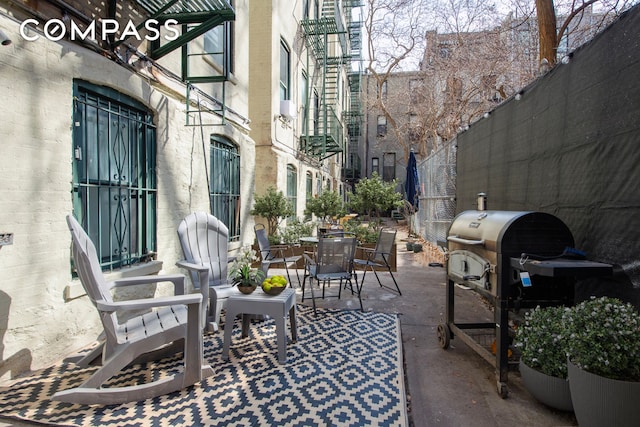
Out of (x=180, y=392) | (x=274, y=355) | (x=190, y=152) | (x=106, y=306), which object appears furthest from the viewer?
(x=190, y=152)

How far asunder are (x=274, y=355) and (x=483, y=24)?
40.1 ft

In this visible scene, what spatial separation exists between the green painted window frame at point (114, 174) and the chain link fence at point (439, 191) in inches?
186

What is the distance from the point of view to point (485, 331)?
3857 millimetres

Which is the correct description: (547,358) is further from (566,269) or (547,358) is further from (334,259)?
(334,259)

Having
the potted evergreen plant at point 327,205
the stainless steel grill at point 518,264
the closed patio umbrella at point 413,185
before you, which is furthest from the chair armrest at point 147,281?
the closed patio umbrella at point 413,185

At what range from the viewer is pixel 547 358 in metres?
2.40

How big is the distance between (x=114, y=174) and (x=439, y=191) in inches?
295

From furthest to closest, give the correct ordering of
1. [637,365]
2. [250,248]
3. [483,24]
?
[483,24], [250,248], [637,365]

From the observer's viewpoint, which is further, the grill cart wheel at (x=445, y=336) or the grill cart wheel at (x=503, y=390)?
the grill cart wheel at (x=445, y=336)

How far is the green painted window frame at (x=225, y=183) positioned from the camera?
5.92 m

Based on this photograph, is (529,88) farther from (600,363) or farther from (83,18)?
(83,18)

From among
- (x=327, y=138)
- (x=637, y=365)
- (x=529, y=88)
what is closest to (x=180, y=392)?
(x=637, y=365)

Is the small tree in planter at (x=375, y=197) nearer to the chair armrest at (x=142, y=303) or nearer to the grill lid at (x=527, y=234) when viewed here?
the grill lid at (x=527, y=234)

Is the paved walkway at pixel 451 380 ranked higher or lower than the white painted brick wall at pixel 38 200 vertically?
lower
